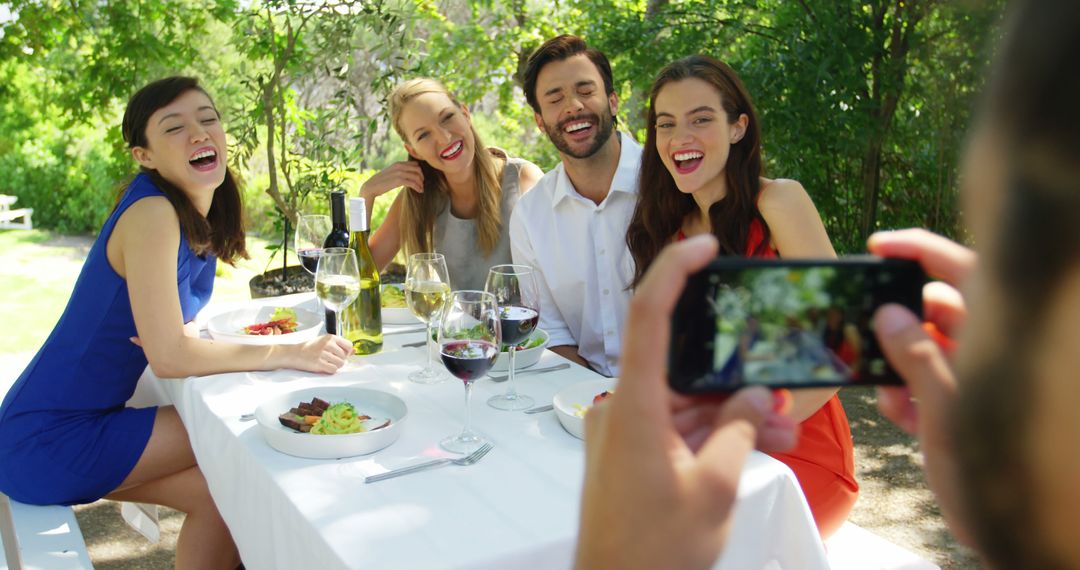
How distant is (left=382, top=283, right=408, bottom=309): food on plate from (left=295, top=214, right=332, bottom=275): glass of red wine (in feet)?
0.94

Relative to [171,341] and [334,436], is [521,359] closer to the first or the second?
[334,436]

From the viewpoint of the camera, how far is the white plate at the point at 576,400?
1850 mm

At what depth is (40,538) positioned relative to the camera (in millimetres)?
2238

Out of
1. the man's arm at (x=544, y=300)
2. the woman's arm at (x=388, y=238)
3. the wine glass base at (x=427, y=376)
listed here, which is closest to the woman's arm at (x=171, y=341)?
the wine glass base at (x=427, y=376)

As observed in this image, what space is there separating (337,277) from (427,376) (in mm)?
378

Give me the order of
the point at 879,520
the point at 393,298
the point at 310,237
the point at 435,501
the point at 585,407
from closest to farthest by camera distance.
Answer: the point at 435,501 < the point at 585,407 < the point at 393,298 < the point at 310,237 < the point at 879,520

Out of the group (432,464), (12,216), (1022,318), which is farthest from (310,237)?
(12,216)

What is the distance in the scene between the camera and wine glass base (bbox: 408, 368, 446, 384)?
7.42 feet

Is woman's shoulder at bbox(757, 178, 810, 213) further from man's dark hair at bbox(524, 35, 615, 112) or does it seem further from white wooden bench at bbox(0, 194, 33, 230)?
white wooden bench at bbox(0, 194, 33, 230)

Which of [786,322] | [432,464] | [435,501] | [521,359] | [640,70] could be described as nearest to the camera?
[786,322]

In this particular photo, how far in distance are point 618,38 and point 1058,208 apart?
5.69 meters

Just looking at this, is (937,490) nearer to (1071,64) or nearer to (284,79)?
(1071,64)

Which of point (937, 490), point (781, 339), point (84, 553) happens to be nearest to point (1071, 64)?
point (937, 490)

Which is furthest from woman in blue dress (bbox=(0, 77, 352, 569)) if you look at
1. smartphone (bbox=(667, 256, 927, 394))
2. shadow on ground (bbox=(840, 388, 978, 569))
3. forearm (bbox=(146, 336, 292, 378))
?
shadow on ground (bbox=(840, 388, 978, 569))
